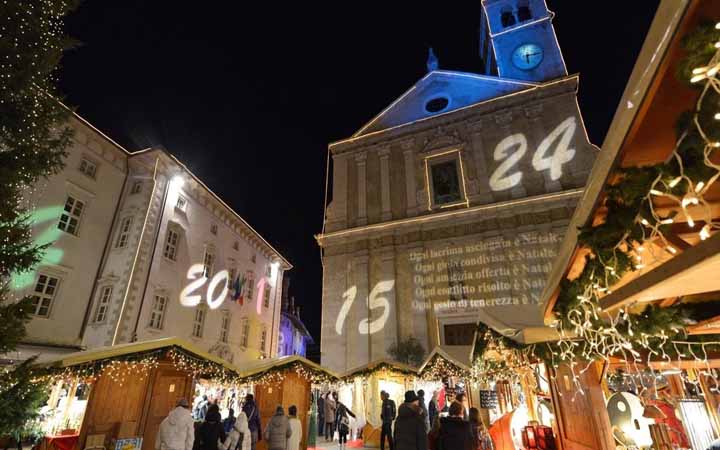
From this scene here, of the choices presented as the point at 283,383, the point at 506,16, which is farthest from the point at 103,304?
the point at 506,16

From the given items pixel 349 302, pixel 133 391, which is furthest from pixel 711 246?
pixel 349 302

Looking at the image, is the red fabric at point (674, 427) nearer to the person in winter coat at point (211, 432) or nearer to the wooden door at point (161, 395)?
the person in winter coat at point (211, 432)

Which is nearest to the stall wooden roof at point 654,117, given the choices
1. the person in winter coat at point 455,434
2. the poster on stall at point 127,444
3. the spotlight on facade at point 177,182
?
the person in winter coat at point 455,434

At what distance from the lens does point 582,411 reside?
16.1 feet

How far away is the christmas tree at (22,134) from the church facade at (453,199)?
39.8ft

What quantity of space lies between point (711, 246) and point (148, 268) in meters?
17.0

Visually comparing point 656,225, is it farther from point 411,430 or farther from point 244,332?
point 244,332

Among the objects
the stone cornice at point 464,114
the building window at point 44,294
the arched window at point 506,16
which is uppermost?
the arched window at point 506,16

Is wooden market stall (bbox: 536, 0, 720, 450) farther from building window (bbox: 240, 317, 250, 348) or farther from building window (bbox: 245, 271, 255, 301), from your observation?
building window (bbox: 245, 271, 255, 301)

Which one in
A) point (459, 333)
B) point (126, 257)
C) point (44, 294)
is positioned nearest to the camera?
point (44, 294)

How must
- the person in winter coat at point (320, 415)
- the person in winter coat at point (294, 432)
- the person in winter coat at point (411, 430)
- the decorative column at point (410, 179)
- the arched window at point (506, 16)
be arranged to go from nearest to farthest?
the person in winter coat at point (411, 430) < the person in winter coat at point (294, 432) < the person in winter coat at point (320, 415) < the decorative column at point (410, 179) < the arched window at point (506, 16)

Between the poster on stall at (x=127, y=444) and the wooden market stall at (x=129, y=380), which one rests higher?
the wooden market stall at (x=129, y=380)

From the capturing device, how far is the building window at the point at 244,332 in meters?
21.5

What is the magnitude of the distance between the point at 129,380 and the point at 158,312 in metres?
7.31
